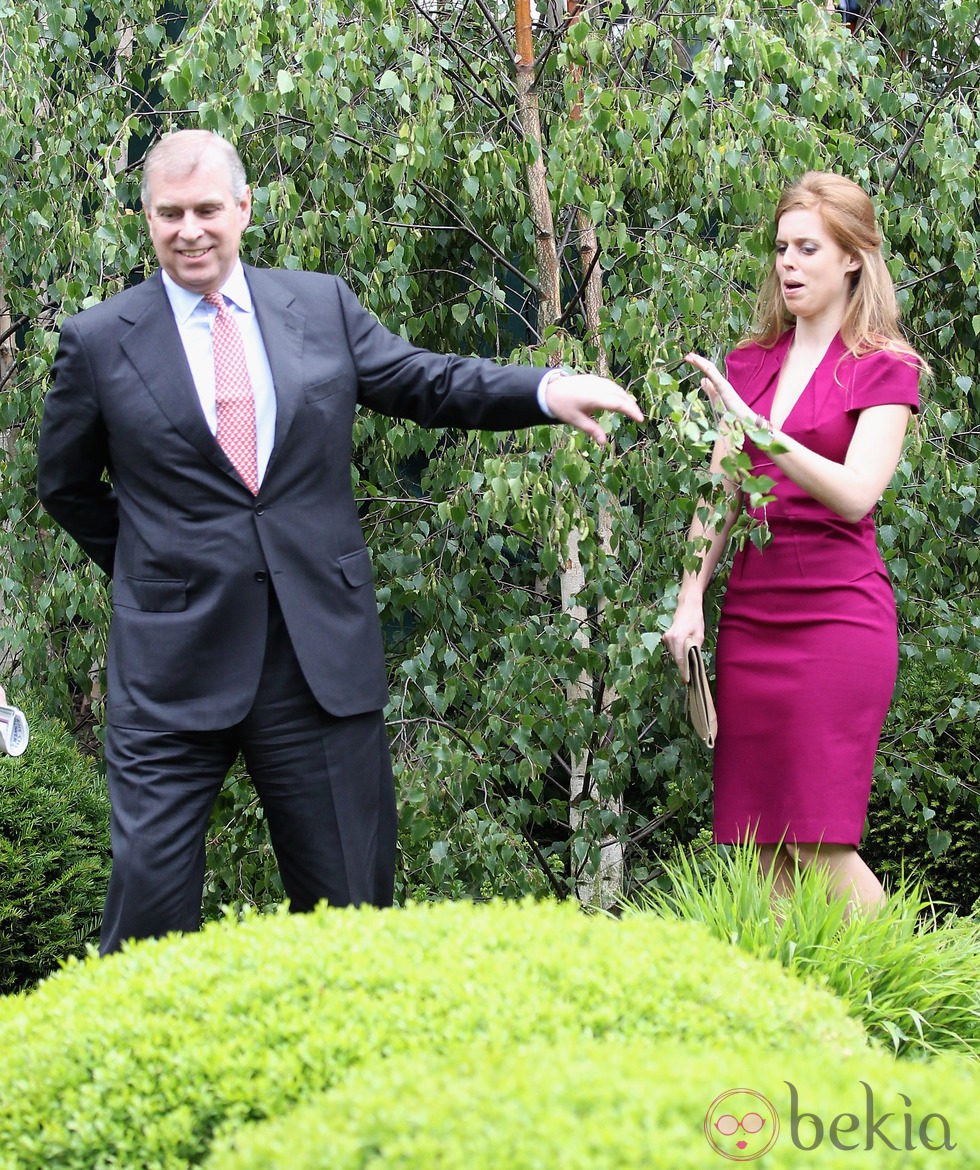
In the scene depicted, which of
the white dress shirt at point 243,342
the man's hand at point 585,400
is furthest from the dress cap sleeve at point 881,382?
the white dress shirt at point 243,342

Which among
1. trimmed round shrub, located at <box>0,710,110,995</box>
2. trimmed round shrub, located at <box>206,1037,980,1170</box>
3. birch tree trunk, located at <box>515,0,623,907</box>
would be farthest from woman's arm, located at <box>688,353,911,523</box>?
trimmed round shrub, located at <box>0,710,110,995</box>

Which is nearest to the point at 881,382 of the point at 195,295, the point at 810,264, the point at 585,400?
the point at 810,264

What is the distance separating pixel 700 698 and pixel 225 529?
3.83 ft

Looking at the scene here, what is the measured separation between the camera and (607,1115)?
1.60 meters

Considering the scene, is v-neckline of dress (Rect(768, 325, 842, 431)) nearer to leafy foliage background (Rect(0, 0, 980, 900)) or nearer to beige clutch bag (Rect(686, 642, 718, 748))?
leafy foliage background (Rect(0, 0, 980, 900))

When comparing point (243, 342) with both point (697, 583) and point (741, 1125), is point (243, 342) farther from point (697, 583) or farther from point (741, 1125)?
point (741, 1125)

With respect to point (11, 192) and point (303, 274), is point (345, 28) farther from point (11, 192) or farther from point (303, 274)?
point (11, 192)

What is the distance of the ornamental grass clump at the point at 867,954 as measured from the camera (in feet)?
9.23

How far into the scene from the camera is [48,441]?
294cm

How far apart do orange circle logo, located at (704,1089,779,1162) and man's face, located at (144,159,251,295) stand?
73.9 inches

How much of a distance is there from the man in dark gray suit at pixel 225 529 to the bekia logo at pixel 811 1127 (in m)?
1.41

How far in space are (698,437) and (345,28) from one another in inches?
56.1

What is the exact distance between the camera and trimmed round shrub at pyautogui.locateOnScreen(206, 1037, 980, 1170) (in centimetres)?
155

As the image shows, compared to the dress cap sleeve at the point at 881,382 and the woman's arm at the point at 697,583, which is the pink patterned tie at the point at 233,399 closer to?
the woman's arm at the point at 697,583
